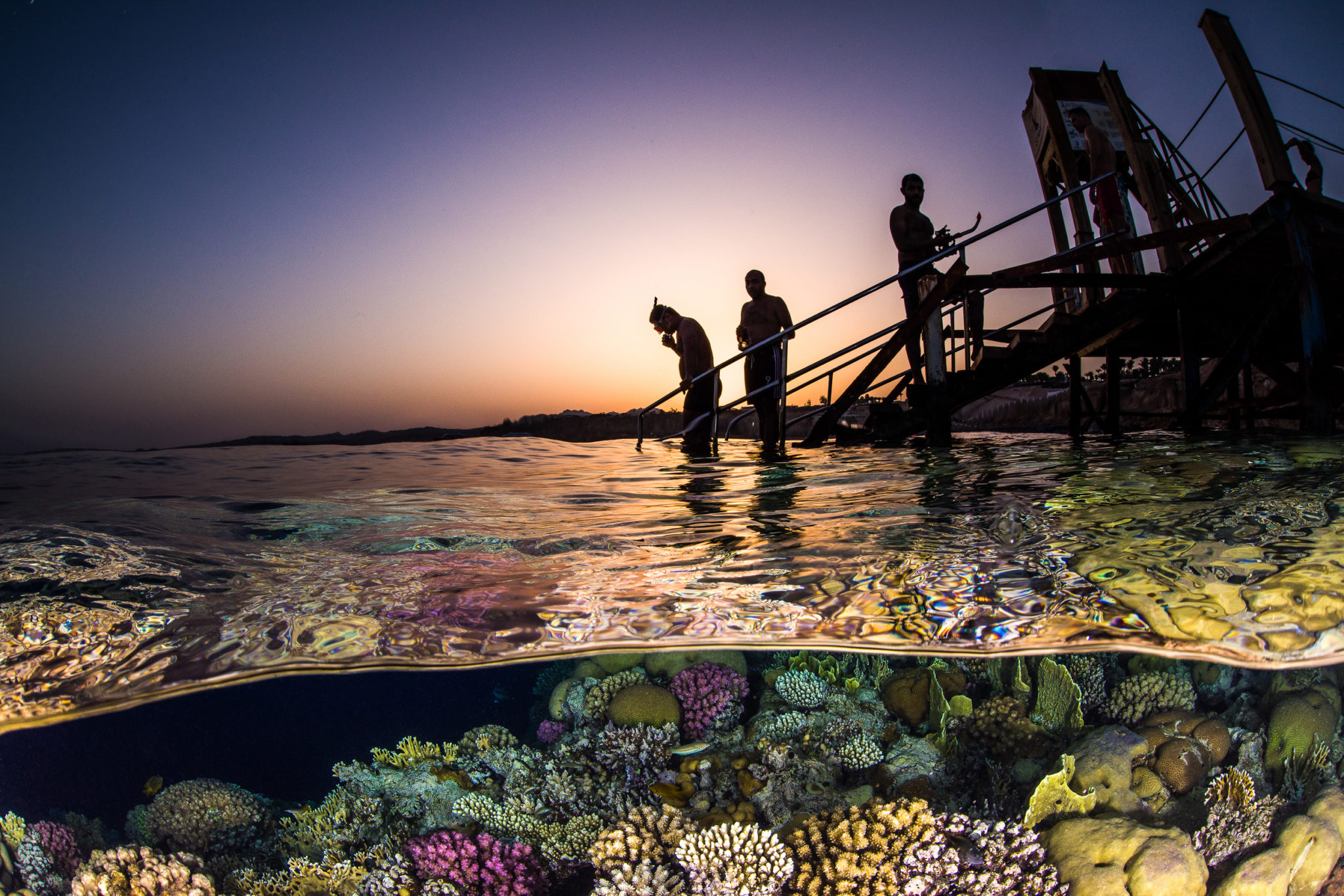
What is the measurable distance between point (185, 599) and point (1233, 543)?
5106 millimetres

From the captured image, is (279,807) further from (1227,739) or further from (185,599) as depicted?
(1227,739)

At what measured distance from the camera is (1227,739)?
166 inches

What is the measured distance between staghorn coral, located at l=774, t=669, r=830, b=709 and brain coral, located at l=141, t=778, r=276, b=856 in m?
4.64

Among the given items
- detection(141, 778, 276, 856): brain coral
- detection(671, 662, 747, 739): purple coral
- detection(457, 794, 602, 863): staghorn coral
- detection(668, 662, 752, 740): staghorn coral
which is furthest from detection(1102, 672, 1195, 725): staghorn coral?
detection(141, 778, 276, 856): brain coral

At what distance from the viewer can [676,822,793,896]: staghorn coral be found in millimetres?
3424

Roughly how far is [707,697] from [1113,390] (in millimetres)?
8281

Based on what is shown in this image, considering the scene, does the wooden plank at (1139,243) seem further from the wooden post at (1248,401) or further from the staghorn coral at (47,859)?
the staghorn coral at (47,859)

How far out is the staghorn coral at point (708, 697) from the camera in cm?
507

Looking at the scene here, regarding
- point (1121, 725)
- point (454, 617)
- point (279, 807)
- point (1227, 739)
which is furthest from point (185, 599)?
point (1227, 739)

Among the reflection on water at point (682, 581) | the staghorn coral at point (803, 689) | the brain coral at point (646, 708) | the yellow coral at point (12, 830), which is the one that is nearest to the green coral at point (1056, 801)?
the reflection on water at point (682, 581)

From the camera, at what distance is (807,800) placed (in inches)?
159

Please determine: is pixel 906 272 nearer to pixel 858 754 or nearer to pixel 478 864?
pixel 858 754

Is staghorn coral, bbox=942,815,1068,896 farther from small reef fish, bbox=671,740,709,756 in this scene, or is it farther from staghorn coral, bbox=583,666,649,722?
staghorn coral, bbox=583,666,649,722

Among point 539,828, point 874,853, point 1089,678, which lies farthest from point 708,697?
point 1089,678
